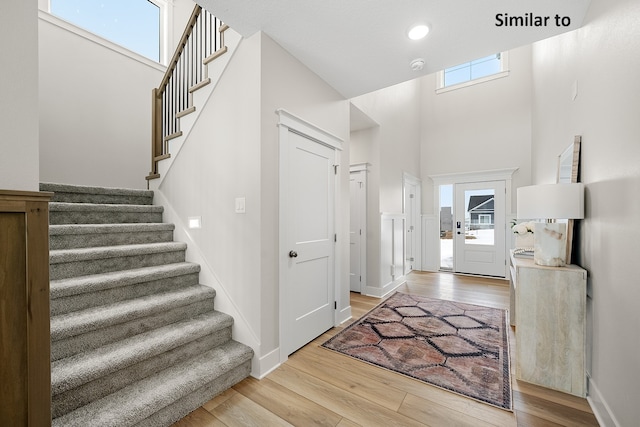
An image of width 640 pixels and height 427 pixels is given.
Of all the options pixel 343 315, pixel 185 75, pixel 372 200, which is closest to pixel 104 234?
pixel 185 75

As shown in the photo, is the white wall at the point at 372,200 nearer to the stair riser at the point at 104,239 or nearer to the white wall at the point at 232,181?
the white wall at the point at 232,181

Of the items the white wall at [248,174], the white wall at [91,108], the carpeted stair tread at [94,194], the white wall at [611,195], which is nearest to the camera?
the white wall at [611,195]

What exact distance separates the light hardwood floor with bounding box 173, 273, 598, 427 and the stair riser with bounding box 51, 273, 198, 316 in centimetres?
100

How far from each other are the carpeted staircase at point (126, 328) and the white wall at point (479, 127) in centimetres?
563

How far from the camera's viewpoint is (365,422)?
1632 mm

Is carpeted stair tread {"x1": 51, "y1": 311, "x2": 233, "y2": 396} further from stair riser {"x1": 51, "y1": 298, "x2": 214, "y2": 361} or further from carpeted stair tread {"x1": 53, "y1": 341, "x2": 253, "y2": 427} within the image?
carpeted stair tread {"x1": 53, "y1": 341, "x2": 253, "y2": 427}

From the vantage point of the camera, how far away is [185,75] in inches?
120

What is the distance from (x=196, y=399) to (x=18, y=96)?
187cm

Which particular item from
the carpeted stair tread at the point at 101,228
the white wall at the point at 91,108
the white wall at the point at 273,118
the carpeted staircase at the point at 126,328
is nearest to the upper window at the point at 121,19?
the white wall at the point at 91,108

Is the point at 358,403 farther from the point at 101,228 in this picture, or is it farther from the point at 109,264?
the point at 101,228

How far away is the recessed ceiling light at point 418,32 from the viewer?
204 centimetres

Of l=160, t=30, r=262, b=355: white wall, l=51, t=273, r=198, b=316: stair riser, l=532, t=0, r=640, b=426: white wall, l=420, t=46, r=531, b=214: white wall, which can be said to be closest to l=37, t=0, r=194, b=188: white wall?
l=160, t=30, r=262, b=355: white wall

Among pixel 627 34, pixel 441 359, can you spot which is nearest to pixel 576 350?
pixel 441 359

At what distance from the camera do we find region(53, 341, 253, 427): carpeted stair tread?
139 centimetres
